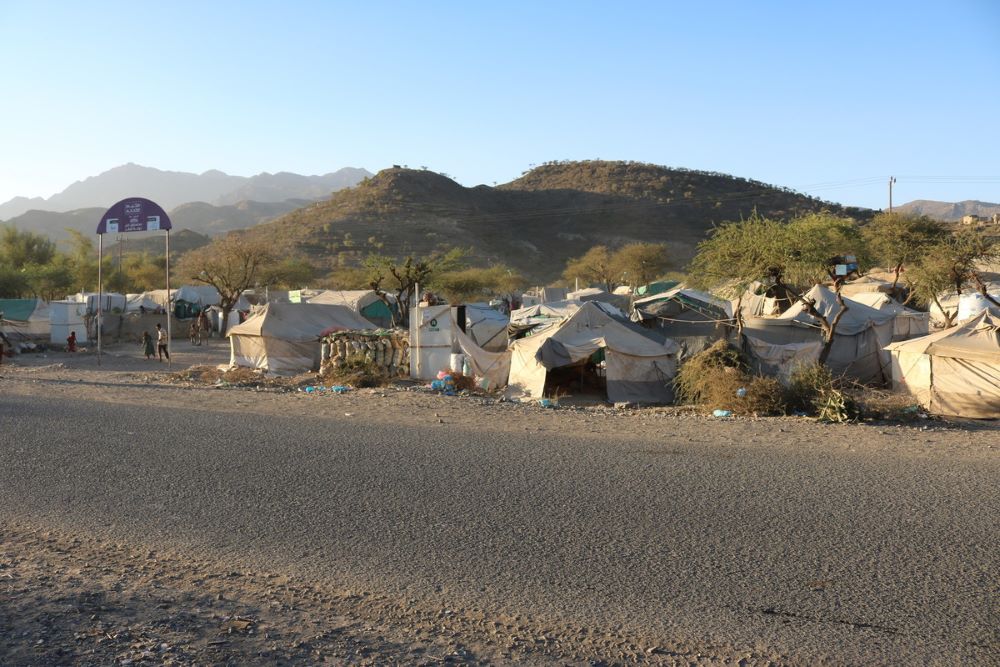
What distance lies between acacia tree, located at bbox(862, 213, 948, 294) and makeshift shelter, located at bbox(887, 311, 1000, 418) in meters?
12.3

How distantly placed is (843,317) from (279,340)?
14.4m

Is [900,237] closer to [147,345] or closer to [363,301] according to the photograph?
[363,301]

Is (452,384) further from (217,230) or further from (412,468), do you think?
(217,230)

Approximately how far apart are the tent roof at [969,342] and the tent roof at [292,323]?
44.0 ft

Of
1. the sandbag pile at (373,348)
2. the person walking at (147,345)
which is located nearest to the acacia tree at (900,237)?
the sandbag pile at (373,348)

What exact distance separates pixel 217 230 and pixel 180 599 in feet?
586

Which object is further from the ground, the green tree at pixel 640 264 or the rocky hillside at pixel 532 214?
the rocky hillside at pixel 532 214

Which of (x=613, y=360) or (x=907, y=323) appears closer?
(x=613, y=360)

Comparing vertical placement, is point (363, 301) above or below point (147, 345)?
above

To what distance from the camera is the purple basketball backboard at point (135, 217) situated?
22312mm

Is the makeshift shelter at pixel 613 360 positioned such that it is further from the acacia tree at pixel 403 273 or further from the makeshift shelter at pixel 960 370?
the acacia tree at pixel 403 273

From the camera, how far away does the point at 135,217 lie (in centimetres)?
2261

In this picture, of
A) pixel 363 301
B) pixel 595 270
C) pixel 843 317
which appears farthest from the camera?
pixel 595 270

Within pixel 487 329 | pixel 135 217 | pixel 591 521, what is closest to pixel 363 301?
pixel 487 329
